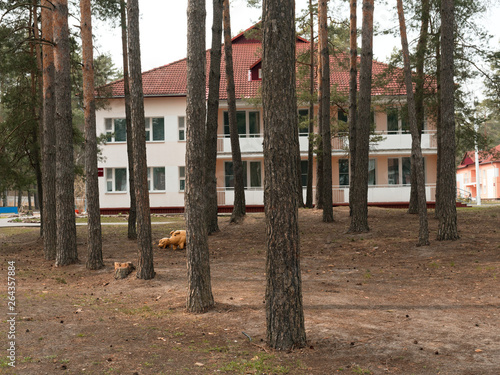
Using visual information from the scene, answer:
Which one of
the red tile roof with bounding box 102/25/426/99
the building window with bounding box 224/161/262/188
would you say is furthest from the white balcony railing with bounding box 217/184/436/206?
the red tile roof with bounding box 102/25/426/99

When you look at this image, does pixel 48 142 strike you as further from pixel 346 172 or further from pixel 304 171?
pixel 346 172

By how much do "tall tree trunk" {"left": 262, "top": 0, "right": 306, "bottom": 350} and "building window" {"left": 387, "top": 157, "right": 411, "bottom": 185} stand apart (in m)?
28.8

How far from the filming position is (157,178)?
34.2 meters

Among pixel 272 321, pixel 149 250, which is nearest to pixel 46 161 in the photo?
pixel 149 250

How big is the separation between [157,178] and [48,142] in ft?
64.2

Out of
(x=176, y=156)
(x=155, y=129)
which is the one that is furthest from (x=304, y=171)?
(x=155, y=129)

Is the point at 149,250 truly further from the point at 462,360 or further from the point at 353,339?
the point at 462,360

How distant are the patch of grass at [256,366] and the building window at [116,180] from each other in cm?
2914

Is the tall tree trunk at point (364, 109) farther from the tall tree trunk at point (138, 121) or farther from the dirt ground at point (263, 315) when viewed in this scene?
the tall tree trunk at point (138, 121)

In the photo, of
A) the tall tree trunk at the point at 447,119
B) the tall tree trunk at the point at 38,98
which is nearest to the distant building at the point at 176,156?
the tall tree trunk at the point at 38,98

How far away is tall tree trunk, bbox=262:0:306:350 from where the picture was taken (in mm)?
6156

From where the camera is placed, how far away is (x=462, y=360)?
5781 millimetres

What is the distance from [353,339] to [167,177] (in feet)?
92.8

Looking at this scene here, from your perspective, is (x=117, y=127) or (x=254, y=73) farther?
(x=254, y=73)
